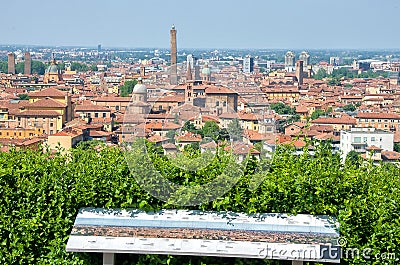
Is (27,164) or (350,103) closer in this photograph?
(27,164)

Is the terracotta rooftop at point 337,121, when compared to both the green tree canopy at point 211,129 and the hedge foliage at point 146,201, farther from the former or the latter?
the hedge foliage at point 146,201

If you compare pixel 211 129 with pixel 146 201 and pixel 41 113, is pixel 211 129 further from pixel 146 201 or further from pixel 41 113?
pixel 41 113

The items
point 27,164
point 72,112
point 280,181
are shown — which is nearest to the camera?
point 280,181

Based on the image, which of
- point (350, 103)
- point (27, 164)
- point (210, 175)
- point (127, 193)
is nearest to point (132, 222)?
point (127, 193)

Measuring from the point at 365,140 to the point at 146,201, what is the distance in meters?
18.5

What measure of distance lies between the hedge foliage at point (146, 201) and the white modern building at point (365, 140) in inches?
675

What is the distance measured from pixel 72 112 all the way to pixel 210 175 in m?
28.2

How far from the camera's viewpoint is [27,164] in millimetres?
3188

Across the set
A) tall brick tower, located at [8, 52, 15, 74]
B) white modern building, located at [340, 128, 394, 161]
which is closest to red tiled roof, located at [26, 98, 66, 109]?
white modern building, located at [340, 128, 394, 161]

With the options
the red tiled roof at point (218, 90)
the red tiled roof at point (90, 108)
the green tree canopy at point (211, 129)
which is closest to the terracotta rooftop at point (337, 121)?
the red tiled roof at point (90, 108)

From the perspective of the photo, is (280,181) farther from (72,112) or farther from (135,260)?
(72,112)

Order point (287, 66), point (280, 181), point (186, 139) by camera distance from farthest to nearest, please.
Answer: point (287, 66) → point (186, 139) → point (280, 181)
